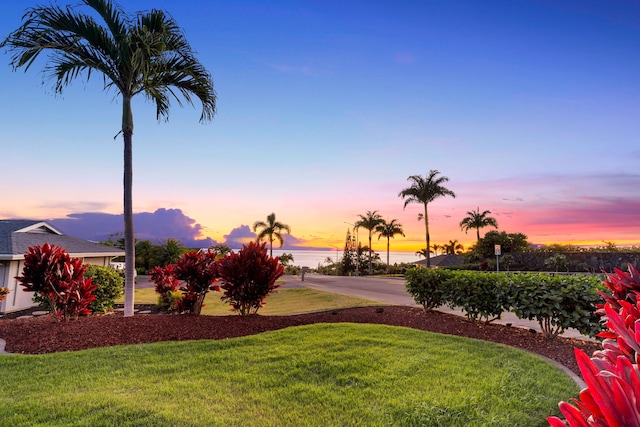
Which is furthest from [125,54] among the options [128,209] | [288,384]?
[288,384]

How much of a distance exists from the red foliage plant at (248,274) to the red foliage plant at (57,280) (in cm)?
303

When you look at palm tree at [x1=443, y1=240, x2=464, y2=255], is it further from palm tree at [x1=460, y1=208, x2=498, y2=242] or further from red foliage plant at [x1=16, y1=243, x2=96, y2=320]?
red foliage plant at [x1=16, y1=243, x2=96, y2=320]

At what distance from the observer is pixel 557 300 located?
23.1 feet

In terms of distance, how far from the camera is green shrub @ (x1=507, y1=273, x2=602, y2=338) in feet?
22.2

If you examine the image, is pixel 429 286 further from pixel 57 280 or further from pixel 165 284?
pixel 57 280

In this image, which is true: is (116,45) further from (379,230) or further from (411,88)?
(379,230)

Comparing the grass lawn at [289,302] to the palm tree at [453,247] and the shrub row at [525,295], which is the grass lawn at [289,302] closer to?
the shrub row at [525,295]

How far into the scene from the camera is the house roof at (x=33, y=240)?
46.0 ft

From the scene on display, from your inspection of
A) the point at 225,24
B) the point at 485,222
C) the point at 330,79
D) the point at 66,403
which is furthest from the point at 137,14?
the point at 485,222

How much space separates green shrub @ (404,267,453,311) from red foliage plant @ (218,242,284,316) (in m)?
3.53

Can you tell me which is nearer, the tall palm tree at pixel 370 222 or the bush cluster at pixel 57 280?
→ the bush cluster at pixel 57 280

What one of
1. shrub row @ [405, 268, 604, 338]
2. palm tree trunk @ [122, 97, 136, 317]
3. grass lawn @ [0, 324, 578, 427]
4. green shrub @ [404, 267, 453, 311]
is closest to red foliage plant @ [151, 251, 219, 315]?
palm tree trunk @ [122, 97, 136, 317]

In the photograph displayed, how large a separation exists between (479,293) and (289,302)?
10176mm

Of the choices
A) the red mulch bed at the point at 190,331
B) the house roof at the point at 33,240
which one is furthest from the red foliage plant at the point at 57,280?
the house roof at the point at 33,240
